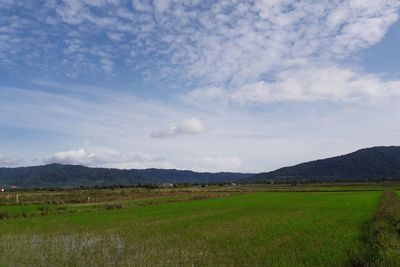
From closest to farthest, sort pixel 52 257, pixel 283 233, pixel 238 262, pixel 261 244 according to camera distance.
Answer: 1. pixel 238 262
2. pixel 52 257
3. pixel 261 244
4. pixel 283 233

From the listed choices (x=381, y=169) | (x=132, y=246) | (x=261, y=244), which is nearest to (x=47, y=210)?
(x=132, y=246)

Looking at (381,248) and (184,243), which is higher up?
(381,248)

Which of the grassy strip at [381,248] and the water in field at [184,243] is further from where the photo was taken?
the water in field at [184,243]

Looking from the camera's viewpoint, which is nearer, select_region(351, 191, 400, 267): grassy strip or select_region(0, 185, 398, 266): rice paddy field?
select_region(351, 191, 400, 267): grassy strip

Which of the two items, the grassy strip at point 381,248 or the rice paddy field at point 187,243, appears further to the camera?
the rice paddy field at point 187,243

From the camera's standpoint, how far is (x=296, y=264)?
1071 centimetres

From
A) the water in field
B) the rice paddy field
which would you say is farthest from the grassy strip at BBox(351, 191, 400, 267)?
the water in field

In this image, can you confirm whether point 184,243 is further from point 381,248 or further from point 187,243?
point 381,248

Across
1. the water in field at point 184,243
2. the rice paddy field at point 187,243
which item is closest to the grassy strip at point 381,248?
the rice paddy field at point 187,243

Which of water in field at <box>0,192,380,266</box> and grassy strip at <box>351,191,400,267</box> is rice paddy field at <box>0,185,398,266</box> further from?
grassy strip at <box>351,191,400,267</box>

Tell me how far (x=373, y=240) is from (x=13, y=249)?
38.2ft

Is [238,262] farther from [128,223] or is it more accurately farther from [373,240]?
[128,223]

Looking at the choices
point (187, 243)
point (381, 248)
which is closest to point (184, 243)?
point (187, 243)

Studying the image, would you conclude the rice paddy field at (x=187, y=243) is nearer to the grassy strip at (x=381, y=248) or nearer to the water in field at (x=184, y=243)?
the water in field at (x=184, y=243)
